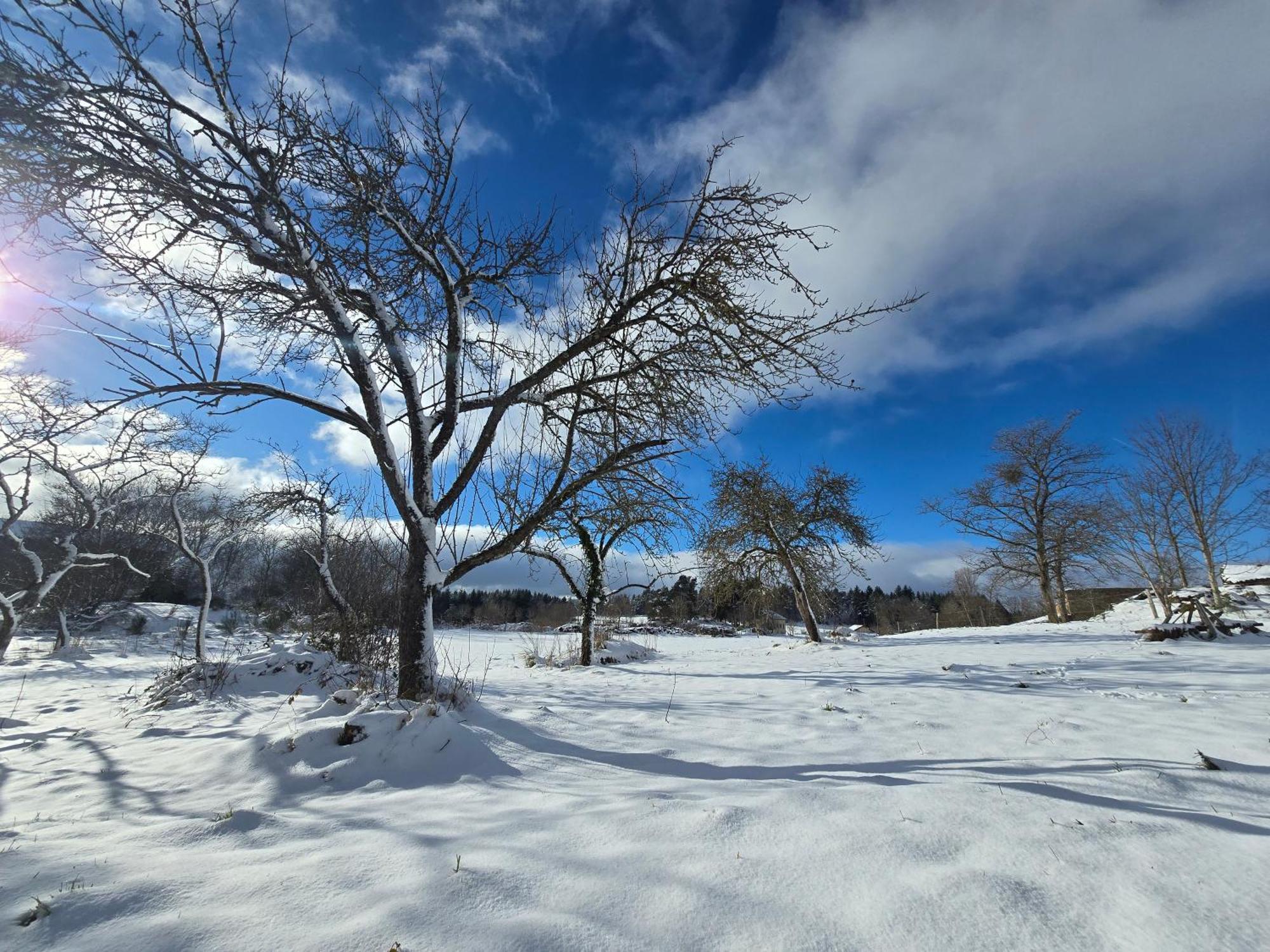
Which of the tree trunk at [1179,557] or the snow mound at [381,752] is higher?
the tree trunk at [1179,557]

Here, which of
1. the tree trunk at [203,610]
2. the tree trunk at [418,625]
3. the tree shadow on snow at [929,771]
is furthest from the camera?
the tree trunk at [203,610]

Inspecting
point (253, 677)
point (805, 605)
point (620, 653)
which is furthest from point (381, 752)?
point (805, 605)

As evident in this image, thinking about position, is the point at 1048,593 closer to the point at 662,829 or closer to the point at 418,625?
the point at 418,625

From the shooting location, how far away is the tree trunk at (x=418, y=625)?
442 cm

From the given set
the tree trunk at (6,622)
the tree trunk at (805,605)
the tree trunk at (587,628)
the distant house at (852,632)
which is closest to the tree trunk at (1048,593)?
the distant house at (852,632)

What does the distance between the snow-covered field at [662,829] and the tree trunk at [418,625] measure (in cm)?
54

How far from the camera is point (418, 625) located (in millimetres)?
4508

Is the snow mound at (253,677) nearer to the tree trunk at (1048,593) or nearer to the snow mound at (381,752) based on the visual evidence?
the snow mound at (381,752)

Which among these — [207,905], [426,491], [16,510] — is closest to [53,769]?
[426,491]

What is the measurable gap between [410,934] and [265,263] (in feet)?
15.5

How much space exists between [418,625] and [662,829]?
10.7ft

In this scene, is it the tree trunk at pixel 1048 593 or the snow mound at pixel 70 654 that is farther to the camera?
the tree trunk at pixel 1048 593

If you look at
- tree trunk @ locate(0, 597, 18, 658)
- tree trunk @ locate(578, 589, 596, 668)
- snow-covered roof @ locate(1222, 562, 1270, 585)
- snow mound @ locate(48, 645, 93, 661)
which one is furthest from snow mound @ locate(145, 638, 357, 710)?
snow-covered roof @ locate(1222, 562, 1270, 585)

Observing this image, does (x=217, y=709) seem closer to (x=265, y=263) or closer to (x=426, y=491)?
(x=426, y=491)
